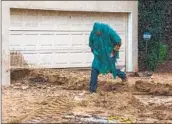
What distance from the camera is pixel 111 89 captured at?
1345 cm

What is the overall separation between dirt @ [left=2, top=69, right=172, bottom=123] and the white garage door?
0.88 meters

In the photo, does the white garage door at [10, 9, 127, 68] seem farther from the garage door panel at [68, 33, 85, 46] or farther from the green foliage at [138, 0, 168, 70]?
the green foliage at [138, 0, 168, 70]

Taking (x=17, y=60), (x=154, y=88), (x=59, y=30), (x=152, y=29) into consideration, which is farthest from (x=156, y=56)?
(x=154, y=88)

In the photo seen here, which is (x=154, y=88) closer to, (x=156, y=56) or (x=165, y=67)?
(x=156, y=56)

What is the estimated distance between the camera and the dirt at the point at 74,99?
32.1ft

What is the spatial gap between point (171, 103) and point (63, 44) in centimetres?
656

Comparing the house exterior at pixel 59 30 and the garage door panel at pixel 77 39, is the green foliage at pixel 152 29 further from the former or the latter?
the garage door panel at pixel 77 39

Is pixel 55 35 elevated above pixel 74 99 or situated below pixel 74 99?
above

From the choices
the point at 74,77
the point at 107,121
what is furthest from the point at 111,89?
the point at 107,121

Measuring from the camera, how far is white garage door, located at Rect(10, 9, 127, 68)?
1641 centimetres

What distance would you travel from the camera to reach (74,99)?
11852mm

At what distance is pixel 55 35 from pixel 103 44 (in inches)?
194

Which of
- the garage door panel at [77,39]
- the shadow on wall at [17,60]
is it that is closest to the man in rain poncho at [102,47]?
the shadow on wall at [17,60]

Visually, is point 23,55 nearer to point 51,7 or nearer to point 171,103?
point 51,7
